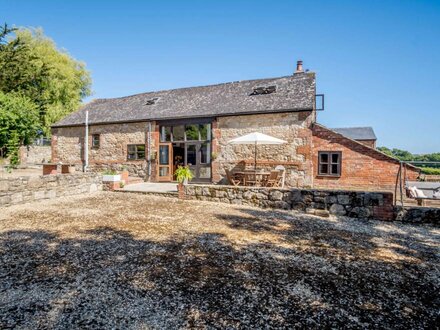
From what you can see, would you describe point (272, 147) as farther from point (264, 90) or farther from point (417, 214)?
point (417, 214)

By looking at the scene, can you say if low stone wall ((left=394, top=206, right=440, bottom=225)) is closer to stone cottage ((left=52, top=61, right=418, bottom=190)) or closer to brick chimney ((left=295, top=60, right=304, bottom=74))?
stone cottage ((left=52, top=61, right=418, bottom=190))

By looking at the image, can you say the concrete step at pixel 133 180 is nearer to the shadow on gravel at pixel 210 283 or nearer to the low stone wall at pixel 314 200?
the low stone wall at pixel 314 200

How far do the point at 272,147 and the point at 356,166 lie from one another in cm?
443

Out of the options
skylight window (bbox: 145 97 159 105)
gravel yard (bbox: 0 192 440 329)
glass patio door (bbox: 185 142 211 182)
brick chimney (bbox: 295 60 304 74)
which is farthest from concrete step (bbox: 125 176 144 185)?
brick chimney (bbox: 295 60 304 74)

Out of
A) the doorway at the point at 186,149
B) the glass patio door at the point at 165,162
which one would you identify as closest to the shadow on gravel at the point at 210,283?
the doorway at the point at 186,149

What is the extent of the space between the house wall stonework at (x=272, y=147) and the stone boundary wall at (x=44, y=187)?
6569mm

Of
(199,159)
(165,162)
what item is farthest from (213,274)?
(165,162)

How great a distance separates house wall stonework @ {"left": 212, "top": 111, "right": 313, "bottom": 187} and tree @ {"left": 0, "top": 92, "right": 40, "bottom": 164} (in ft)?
29.7

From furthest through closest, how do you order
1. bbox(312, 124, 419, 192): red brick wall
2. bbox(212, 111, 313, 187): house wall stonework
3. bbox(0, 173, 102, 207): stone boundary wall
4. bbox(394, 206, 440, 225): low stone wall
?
1. bbox(212, 111, 313, 187): house wall stonework
2. bbox(312, 124, 419, 192): red brick wall
3. bbox(0, 173, 102, 207): stone boundary wall
4. bbox(394, 206, 440, 225): low stone wall

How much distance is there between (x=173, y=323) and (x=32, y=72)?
93.2 feet

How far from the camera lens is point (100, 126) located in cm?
1769

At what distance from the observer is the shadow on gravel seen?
106 inches

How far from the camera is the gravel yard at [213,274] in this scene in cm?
273

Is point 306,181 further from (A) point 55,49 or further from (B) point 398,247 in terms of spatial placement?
(A) point 55,49
